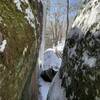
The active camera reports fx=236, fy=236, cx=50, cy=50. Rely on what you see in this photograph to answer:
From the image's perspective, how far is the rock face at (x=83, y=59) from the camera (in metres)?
2.36

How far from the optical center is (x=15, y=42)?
175cm

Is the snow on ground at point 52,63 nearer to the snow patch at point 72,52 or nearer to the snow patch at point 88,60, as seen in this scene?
the snow patch at point 72,52

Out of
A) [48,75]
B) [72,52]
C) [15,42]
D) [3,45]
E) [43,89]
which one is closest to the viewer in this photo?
[3,45]

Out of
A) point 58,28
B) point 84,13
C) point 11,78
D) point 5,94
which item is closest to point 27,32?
point 11,78

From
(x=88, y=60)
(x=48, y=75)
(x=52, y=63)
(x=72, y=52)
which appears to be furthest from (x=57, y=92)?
(x=52, y=63)

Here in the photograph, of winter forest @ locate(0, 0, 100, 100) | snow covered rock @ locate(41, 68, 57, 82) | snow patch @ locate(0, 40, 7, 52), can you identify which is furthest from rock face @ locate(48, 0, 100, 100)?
snow covered rock @ locate(41, 68, 57, 82)

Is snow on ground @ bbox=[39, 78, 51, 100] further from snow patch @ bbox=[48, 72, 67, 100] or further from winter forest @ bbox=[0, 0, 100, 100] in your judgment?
snow patch @ bbox=[48, 72, 67, 100]

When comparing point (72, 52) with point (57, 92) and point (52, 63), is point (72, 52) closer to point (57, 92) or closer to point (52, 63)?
point (57, 92)

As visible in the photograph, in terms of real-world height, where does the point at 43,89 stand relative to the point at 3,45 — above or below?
below

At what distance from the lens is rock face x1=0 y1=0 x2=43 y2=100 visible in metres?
1.55

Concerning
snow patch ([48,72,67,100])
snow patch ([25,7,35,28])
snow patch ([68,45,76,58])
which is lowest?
snow patch ([48,72,67,100])

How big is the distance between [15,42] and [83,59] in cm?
101

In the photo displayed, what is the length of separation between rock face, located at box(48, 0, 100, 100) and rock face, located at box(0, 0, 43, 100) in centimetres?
60

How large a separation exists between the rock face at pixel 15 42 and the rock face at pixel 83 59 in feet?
1.96
